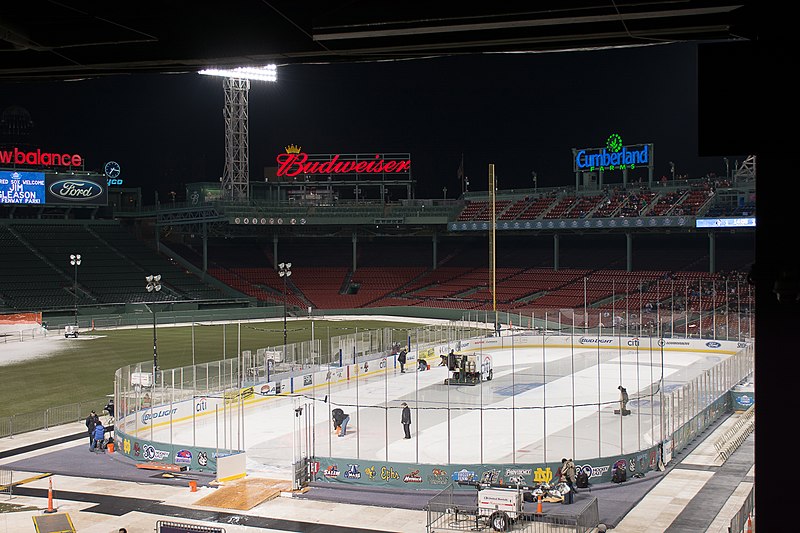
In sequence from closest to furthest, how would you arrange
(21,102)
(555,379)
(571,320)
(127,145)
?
1. (555,379)
2. (571,320)
3. (21,102)
4. (127,145)

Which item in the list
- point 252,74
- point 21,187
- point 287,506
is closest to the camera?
point 287,506

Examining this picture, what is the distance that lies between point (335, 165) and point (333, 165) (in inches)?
9.9

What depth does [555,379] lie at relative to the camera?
49.8m

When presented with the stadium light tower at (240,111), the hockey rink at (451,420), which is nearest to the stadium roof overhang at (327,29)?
the hockey rink at (451,420)

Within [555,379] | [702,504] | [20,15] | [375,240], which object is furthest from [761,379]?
[375,240]

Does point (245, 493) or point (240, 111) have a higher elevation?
point (240, 111)

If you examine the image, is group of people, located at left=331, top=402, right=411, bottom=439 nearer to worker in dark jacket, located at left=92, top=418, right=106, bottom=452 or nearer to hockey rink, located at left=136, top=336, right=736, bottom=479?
hockey rink, located at left=136, top=336, right=736, bottom=479

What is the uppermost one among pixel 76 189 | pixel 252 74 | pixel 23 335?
pixel 252 74

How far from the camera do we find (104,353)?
6050cm

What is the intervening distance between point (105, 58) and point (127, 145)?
4346 inches

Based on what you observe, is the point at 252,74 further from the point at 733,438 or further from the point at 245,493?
the point at 733,438

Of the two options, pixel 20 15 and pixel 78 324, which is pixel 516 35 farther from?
pixel 78 324

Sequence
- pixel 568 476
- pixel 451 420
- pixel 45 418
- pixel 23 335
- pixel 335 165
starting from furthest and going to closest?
pixel 335 165, pixel 23 335, pixel 451 420, pixel 45 418, pixel 568 476

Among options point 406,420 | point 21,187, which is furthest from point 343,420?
point 21,187
